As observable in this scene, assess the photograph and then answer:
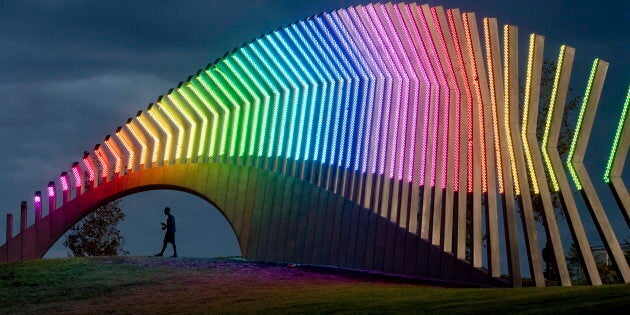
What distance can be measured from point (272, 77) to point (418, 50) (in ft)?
15.7

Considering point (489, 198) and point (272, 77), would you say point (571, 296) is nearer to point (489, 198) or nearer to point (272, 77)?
point (489, 198)

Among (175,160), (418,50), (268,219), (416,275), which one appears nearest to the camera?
(416,275)

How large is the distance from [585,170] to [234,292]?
6.94 m

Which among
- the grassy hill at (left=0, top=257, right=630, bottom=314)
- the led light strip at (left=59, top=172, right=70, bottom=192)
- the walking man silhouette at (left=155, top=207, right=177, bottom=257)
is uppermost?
the led light strip at (left=59, top=172, right=70, bottom=192)

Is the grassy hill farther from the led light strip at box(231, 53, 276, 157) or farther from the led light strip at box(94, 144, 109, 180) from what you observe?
the led light strip at box(94, 144, 109, 180)

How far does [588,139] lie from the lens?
866 inches

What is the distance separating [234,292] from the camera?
21.5 meters

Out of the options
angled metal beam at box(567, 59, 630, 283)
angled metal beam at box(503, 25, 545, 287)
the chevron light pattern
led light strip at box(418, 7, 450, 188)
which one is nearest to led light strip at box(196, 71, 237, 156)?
the chevron light pattern

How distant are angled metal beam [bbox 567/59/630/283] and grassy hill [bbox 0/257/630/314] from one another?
289 centimetres

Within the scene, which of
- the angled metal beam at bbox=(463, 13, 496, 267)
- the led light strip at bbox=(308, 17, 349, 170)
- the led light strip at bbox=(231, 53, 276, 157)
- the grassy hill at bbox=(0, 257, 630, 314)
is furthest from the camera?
the led light strip at bbox=(231, 53, 276, 157)

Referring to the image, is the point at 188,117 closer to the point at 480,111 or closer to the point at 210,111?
the point at 210,111

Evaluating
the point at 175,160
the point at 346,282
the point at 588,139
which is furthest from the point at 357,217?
the point at 175,160

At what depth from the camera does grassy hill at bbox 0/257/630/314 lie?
54.3 ft

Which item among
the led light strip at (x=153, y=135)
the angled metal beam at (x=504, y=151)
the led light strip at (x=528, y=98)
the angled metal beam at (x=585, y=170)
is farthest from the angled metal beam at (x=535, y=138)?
the led light strip at (x=153, y=135)
